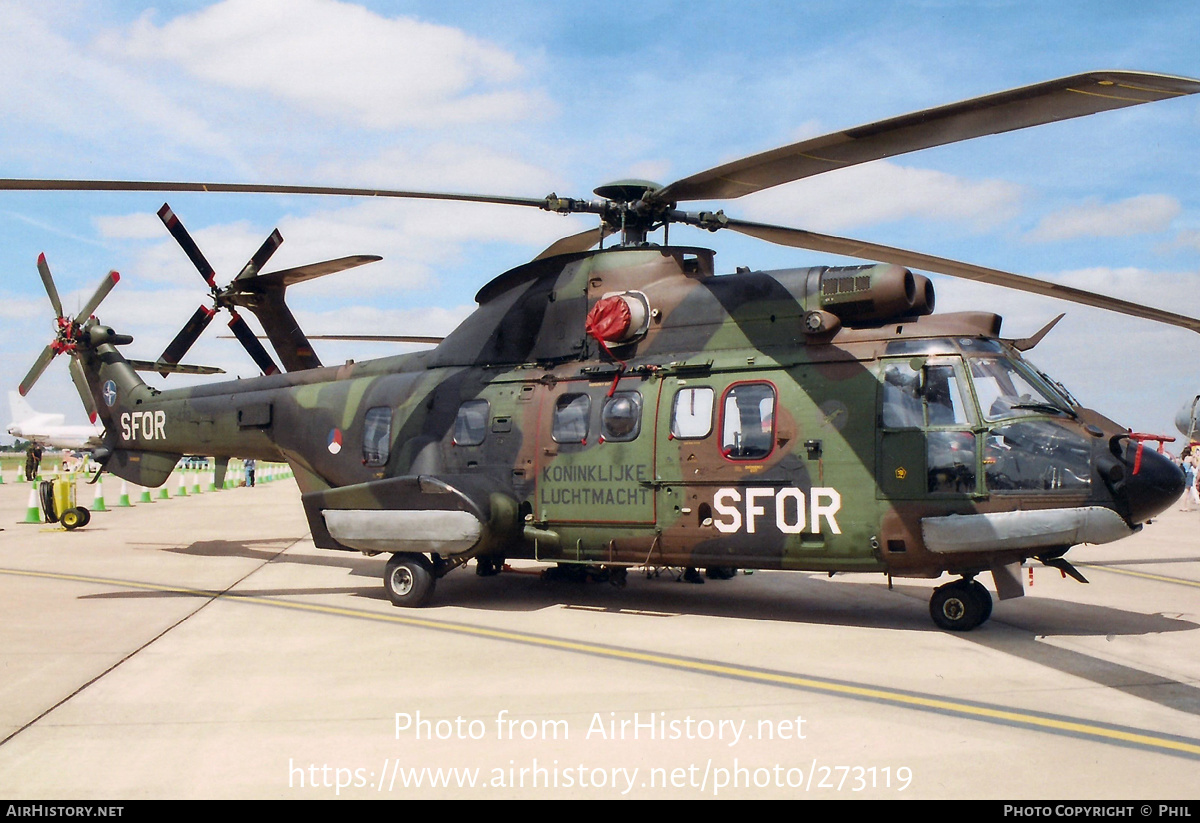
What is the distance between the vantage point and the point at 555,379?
9.59 metres

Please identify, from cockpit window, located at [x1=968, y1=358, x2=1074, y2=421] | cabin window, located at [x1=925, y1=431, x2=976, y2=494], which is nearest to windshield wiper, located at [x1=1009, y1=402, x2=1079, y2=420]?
cockpit window, located at [x1=968, y1=358, x2=1074, y2=421]

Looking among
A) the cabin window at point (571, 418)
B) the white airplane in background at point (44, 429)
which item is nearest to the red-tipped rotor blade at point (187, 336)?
the cabin window at point (571, 418)

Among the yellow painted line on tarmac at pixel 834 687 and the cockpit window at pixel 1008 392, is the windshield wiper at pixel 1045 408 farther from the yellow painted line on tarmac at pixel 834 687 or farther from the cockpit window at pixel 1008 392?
the yellow painted line on tarmac at pixel 834 687

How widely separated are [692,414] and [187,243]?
27.7 ft

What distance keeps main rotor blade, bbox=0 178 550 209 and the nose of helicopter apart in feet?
18.5

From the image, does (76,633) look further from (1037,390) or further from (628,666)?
(1037,390)

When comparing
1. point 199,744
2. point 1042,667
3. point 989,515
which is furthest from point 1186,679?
point 199,744

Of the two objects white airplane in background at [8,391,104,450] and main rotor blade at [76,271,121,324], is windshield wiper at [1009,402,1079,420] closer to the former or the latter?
main rotor blade at [76,271,121,324]

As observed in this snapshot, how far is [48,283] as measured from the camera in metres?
15.8

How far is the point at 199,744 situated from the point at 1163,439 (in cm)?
746

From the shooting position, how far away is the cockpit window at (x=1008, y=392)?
7527mm

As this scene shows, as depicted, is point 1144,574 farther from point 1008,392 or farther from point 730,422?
point 730,422

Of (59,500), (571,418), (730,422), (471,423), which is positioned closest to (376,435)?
(471,423)

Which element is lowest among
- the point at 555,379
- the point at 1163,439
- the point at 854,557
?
the point at 854,557
